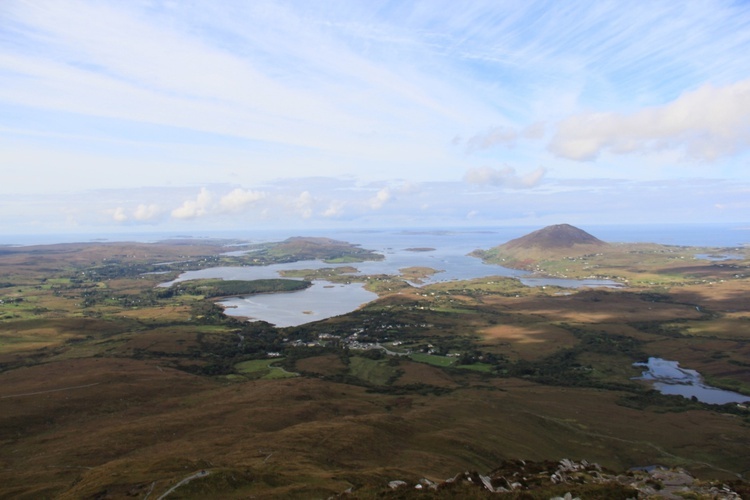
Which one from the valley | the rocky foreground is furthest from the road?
the rocky foreground

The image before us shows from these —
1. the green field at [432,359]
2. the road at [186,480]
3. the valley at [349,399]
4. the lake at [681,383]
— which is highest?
the road at [186,480]

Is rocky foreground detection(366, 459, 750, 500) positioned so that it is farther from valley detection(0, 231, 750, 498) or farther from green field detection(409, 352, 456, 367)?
green field detection(409, 352, 456, 367)

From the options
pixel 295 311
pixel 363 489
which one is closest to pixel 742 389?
pixel 363 489

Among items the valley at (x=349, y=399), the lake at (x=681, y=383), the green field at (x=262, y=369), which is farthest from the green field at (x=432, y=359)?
the lake at (x=681, y=383)

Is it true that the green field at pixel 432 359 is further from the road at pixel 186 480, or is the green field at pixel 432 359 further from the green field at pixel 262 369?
the road at pixel 186 480

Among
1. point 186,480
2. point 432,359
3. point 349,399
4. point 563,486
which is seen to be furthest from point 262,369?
point 563,486

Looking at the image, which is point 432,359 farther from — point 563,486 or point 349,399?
point 563,486

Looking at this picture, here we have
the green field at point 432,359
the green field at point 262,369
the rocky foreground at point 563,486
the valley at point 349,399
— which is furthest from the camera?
the green field at point 432,359

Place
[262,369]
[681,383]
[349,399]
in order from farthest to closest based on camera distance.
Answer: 1. [262,369]
2. [681,383]
3. [349,399]
